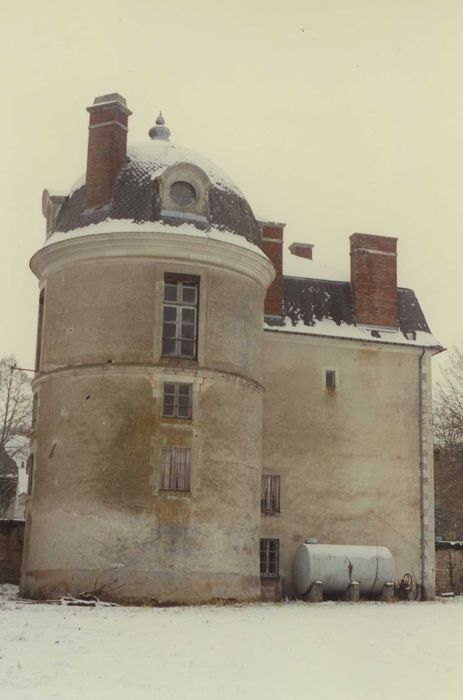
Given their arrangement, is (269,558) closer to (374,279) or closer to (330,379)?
(330,379)

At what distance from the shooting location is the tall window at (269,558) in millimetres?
28719

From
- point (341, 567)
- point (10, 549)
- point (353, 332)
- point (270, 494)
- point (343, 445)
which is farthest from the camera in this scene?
point (353, 332)

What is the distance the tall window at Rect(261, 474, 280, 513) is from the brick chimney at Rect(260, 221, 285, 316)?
4855mm

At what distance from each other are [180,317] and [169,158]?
14.4 ft

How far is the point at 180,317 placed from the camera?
25.6 metres

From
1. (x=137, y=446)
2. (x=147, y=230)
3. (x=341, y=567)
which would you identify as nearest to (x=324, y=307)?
(x=341, y=567)

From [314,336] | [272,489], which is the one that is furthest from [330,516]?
[314,336]

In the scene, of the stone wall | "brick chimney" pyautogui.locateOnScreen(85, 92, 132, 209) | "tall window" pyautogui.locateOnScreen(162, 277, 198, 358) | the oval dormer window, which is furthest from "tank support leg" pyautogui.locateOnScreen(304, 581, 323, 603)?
"brick chimney" pyautogui.locateOnScreen(85, 92, 132, 209)

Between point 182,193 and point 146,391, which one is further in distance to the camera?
point 182,193

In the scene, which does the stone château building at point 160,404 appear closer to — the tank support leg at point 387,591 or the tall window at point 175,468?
the tall window at point 175,468

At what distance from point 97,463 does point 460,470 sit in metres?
25.8

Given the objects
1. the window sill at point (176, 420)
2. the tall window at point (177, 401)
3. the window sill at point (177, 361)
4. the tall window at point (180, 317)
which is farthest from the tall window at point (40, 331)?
the window sill at point (176, 420)

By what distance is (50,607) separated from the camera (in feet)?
73.6

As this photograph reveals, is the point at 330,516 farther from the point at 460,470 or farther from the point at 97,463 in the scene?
the point at 460,470
